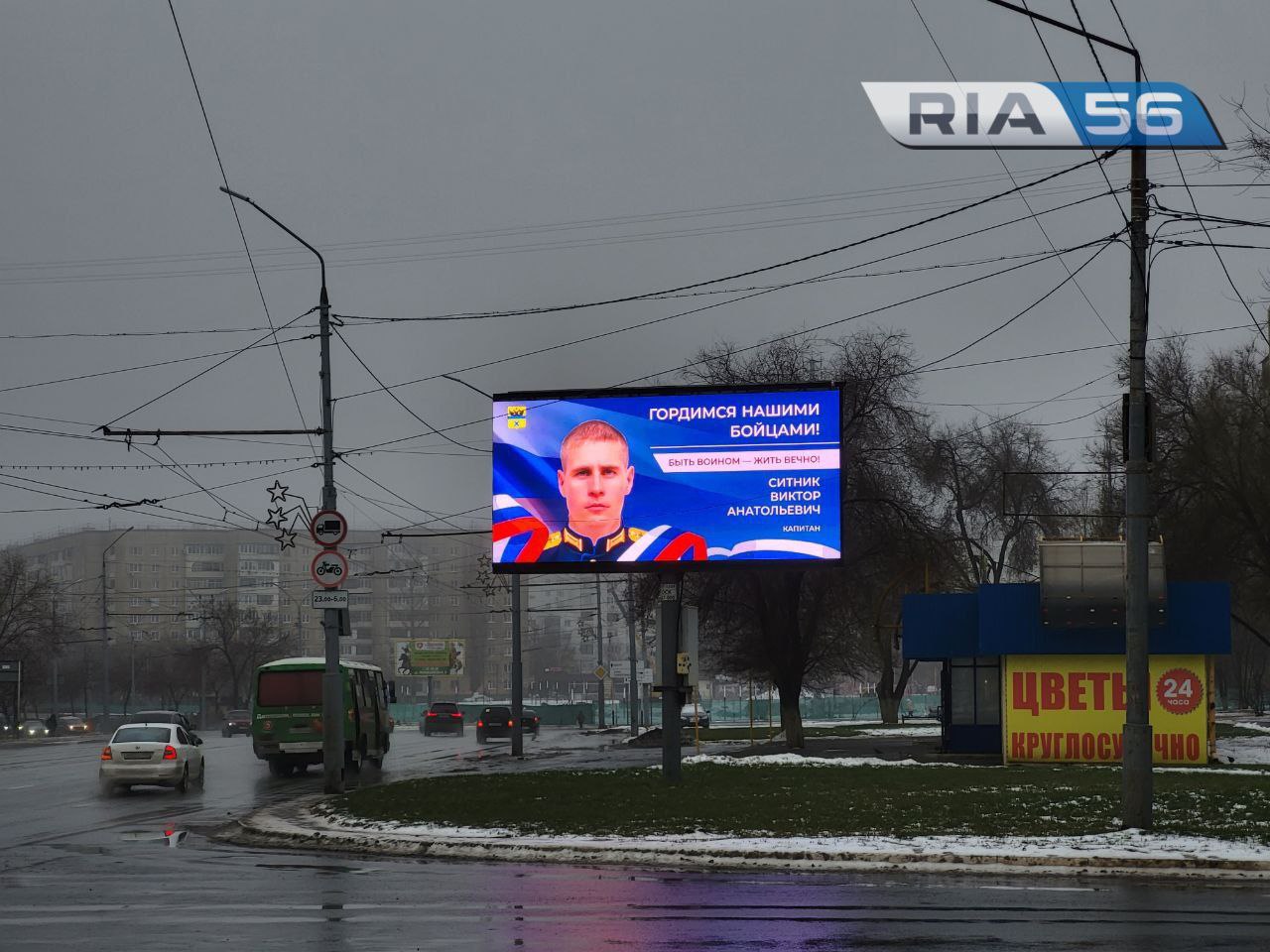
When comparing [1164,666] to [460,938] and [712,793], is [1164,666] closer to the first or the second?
[712,793]

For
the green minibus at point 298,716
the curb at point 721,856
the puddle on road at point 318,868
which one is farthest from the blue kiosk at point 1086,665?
the puddle on road at point 318,868

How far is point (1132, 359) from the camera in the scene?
56.3 feet

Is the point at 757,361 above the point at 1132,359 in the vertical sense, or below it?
above

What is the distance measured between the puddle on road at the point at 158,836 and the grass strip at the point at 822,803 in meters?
2.16

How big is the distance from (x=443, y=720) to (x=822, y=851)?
201 feet

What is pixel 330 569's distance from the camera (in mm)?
25062

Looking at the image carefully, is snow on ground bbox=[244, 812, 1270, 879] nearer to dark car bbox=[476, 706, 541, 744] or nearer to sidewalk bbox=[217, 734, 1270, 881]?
sidewalk bbox=[217, 734, 1270, 881]

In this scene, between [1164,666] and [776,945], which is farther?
[1164,666]

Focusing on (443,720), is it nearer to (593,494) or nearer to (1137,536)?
(593,494)

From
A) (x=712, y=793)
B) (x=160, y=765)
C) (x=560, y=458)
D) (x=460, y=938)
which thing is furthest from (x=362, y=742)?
(x=460, y=938)

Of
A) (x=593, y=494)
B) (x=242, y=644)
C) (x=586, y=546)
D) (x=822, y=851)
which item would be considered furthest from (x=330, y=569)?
(x=242, y=644)

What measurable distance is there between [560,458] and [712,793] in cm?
696

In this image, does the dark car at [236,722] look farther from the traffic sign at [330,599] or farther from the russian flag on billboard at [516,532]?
the traffic sign at [330,599]

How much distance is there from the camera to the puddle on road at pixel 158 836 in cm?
1978
